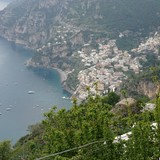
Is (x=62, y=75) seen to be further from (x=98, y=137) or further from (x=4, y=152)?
(x=98, y=137)

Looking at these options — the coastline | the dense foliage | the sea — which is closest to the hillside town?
the coastline

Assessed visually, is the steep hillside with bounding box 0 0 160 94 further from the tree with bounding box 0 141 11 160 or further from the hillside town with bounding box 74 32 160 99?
the tree with bounding box 0 141 11 160

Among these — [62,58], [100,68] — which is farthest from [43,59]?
[100,68]

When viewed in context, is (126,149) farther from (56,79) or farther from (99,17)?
(99,17)

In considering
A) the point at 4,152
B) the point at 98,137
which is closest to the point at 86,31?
the point at 4,152

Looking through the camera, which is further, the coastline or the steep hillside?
the steep hillside

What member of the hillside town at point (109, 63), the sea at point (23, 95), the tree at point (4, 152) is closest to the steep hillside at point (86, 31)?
the hillside town at point (109, 63)

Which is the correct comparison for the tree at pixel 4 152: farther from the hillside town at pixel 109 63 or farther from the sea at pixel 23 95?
the hillside town at pixel 109 63

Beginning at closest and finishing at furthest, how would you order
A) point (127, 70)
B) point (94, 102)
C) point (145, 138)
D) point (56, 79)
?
point (145, 138) → point (94, 102) → point (127, 70) → point (56, 79)
